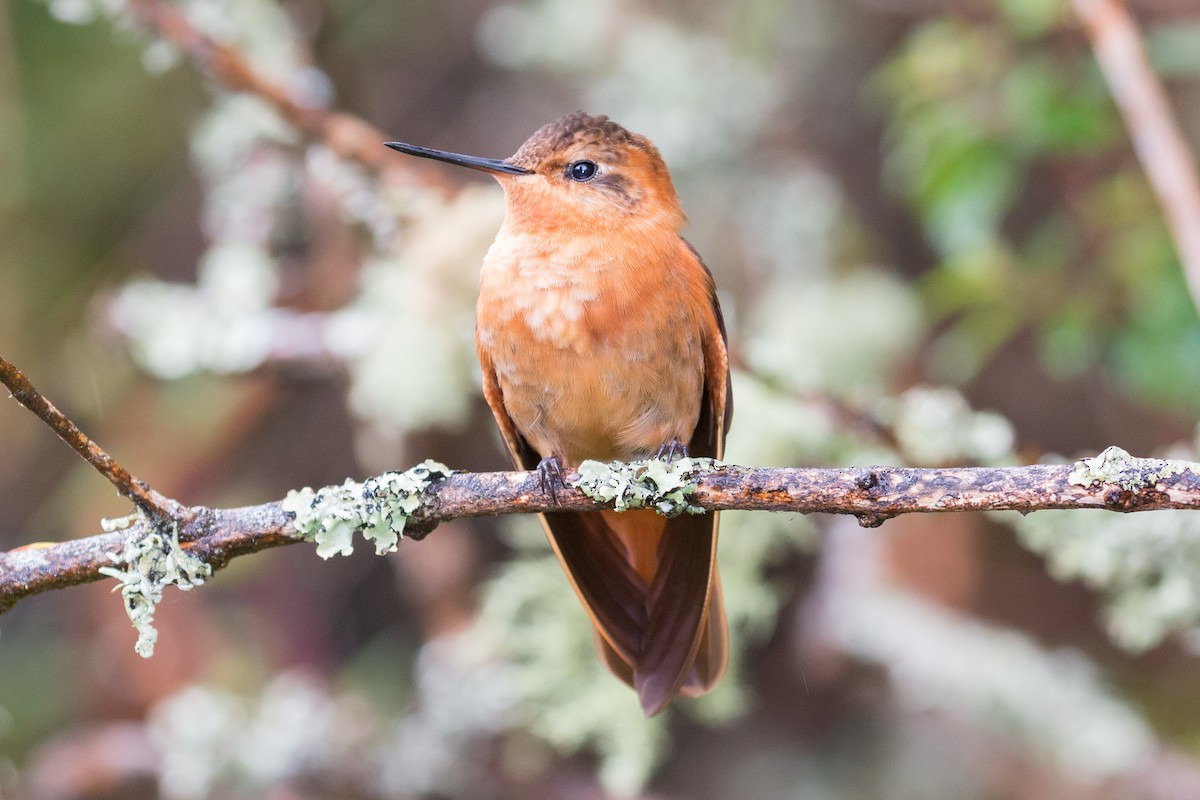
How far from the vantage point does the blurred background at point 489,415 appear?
3.48m

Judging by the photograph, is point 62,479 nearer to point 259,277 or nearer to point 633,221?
point 259,277

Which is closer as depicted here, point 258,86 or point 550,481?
point 550,481

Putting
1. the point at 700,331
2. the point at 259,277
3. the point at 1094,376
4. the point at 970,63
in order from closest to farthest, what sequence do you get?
the point at 700,331 < the point at 970,63 < the point at 259,277 < the point at 1094,376

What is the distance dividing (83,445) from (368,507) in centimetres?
50

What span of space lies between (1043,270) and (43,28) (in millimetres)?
3947

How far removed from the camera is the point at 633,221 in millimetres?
2893

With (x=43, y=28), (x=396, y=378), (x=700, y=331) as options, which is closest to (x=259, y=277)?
(x=396, y=378)

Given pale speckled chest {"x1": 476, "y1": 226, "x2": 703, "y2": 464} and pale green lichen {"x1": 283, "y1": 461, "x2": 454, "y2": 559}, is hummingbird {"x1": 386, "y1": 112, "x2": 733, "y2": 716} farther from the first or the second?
pale green lichen {"x1": 283, "y1": 461, "x2": 454, "y2": 559}

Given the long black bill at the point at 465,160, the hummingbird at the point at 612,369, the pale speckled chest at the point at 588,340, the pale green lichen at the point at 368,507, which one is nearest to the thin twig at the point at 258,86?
the long black bill at the point at 465,160

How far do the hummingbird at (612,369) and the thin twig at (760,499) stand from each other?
479 mm

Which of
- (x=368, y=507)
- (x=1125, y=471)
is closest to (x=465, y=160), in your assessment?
(x=368, y=507)

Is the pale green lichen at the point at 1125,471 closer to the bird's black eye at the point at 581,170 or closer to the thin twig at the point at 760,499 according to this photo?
the thin twig at the point at 760,499

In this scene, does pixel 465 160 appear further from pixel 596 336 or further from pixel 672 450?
pixel 672 450

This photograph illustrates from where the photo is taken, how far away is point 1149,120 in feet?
9.97
